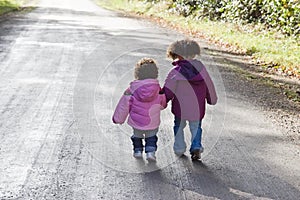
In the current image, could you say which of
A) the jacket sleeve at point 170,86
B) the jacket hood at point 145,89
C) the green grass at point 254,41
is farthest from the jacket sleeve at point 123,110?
the green grass at point 254,41

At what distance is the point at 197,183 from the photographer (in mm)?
5066

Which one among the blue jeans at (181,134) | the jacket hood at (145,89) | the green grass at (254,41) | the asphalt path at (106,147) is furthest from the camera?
the green grass at (254,41)

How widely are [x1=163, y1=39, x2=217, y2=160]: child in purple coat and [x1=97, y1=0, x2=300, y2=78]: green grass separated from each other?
19.5ft

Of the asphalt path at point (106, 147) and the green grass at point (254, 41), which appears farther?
the green grass at point (254, 41)

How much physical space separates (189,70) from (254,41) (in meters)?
10.4

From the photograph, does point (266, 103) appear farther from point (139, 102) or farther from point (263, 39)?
point (263, 39)

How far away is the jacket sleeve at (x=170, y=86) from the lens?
5590mm

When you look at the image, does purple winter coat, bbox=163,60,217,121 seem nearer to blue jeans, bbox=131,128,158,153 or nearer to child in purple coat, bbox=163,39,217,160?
child in purple coat, bbox=163,39,217,160

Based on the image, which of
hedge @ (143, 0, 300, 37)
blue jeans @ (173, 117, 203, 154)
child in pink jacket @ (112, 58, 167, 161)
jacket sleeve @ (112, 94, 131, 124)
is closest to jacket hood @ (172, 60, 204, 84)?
child in pink jacket @ (112, 58, 167, 161)

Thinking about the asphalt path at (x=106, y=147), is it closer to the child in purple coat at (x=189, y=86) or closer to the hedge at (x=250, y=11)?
the child in purple coat at (x=189, y=86)

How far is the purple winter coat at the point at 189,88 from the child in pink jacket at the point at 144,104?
0.15 metres

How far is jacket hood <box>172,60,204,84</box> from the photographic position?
5.55 meters

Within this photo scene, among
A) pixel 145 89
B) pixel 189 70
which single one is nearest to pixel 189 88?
pixel 189 70

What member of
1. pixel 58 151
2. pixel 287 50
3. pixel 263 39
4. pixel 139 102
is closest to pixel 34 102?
pixel 58 151
